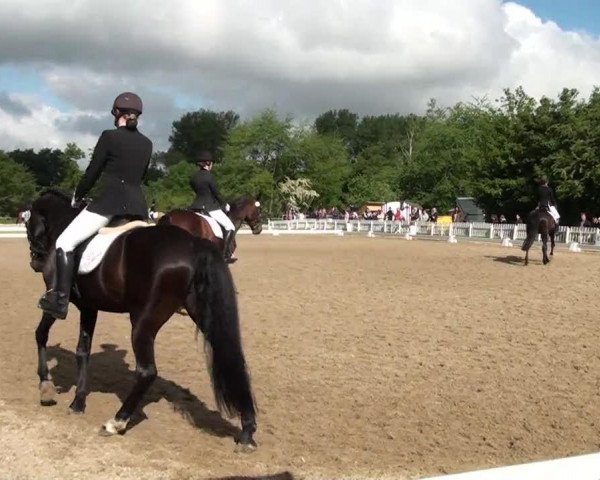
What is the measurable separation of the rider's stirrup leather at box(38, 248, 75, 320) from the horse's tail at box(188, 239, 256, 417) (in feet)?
4.00

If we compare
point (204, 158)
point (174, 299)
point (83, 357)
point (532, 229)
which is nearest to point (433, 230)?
point (532, 229)

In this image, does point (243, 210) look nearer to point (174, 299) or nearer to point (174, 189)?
point (174, 299)

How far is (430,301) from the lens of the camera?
13.0 meters

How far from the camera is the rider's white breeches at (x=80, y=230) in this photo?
227 inches

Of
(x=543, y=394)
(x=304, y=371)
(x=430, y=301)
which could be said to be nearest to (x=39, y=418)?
(x=304, y=371)

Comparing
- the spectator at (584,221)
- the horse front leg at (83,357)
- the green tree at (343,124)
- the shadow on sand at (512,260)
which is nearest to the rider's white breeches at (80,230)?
the horse front leg at (83,357)

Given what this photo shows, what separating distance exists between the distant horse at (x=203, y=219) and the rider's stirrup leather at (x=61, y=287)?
3.27m

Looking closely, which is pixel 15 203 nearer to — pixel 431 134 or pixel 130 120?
pixel 130 120

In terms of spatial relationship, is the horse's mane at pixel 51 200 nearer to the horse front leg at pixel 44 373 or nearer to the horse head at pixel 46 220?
the horse head at pixel 46 220

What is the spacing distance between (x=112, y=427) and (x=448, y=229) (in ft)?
114

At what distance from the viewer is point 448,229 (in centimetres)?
3838

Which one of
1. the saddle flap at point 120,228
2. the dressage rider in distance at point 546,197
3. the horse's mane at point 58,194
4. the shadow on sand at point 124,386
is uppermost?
the dressage rider in distance at point 546,197

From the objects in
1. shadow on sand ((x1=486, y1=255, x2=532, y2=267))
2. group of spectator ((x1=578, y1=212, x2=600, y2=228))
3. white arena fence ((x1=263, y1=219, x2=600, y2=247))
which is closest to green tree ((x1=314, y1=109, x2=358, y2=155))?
white arena fence ((x1=263, y1=219, x2=600, y2=247))

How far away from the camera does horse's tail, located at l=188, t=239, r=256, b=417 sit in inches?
203
